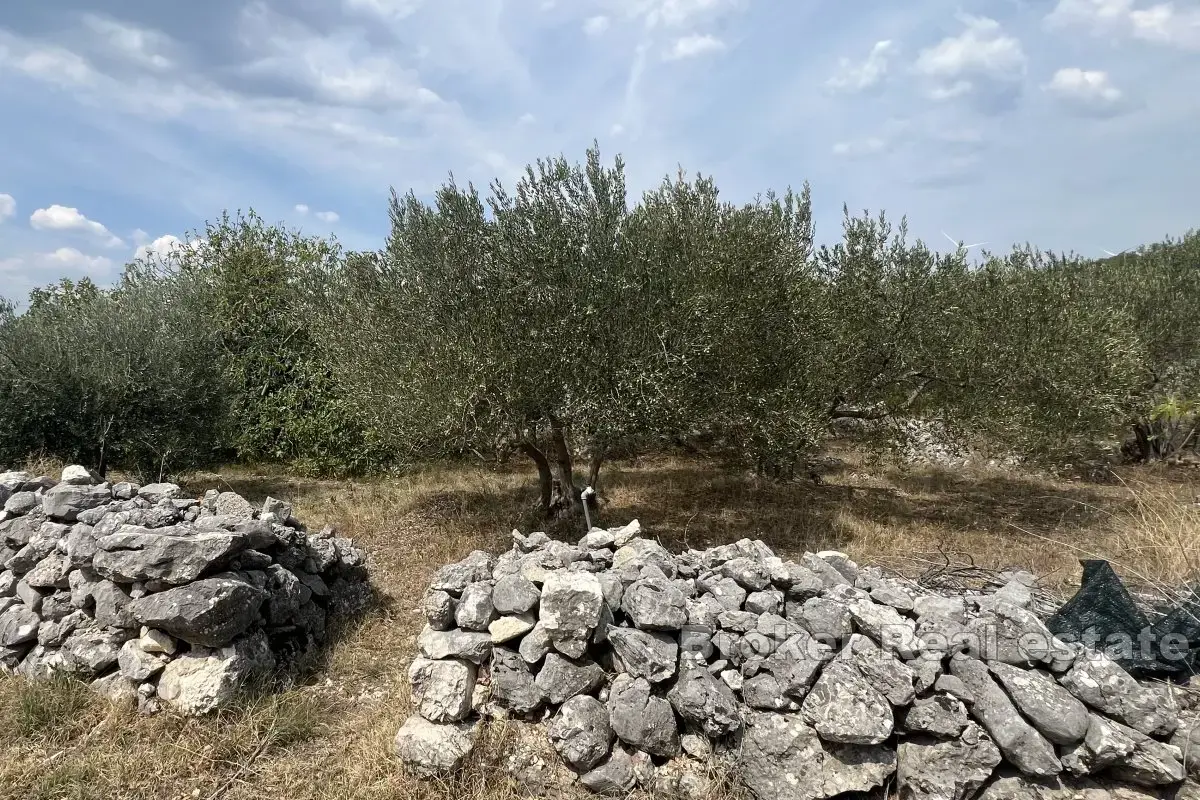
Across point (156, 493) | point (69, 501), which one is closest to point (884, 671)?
point (69, 501)

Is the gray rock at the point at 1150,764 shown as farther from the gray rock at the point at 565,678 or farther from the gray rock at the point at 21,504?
the gray rock at the point at 21,504

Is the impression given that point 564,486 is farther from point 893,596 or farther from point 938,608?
point 938,608

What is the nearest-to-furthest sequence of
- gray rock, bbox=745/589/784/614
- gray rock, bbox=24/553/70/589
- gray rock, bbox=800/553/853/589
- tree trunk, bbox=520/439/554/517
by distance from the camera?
gray rock, bbox=745/589/784/614
gray rock, bbox=800/553/853/589
gray rock, bbox=24/553/70/589
tree trunk, bbox=520/439/554/517

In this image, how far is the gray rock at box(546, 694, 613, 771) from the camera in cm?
422

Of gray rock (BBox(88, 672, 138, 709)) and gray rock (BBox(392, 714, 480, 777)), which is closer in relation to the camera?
gray rock (BBox(392, 714, 480, 777))

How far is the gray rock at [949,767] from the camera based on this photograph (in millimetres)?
3764

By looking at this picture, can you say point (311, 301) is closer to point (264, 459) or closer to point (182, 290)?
point (182, 290)

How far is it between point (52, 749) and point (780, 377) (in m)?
9.32

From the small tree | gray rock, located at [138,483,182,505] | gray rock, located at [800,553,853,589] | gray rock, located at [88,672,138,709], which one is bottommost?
gray rock, located at [88,672,138,709]

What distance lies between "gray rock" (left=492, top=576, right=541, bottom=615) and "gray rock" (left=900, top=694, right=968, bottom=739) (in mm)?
2560

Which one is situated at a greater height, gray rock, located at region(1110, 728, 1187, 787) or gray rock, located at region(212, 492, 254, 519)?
→ gray rock, located at region(212, 492, 254, 519)

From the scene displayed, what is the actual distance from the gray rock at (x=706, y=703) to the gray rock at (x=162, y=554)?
12.1 ft

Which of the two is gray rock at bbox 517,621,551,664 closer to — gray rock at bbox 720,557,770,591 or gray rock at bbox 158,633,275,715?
gray rock at bbox 720,557,770,591

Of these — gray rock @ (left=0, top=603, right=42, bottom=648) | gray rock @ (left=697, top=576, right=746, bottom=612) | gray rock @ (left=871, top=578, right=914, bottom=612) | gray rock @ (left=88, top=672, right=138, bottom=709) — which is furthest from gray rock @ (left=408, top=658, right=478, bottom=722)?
gray rock @ (left=0, top=603, right=42, bottom=648)
